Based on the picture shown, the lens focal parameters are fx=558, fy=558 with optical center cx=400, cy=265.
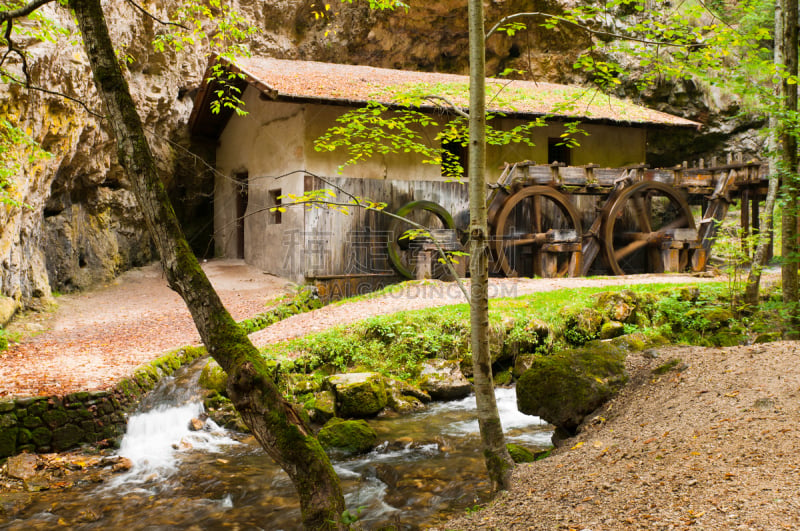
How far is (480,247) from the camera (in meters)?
3.73

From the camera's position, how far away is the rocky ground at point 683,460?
2725 mm

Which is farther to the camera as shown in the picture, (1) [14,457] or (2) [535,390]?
(1) [14,457]

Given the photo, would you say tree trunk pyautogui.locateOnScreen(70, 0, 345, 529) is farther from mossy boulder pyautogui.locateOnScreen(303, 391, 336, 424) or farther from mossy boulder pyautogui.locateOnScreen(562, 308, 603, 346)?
mossy boulder pyautogui.locateOnScreen(562, 308, 603, 346)

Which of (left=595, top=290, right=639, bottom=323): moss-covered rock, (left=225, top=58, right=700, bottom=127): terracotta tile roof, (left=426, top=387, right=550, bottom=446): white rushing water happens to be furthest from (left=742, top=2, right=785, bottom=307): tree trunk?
(left=426, top=387, right=550, bottom=446): white rushing water

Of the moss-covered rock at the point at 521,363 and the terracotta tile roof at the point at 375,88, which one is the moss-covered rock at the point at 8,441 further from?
the terracotta tile roof at the point at 375,88

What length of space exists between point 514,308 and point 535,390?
12.9 ft

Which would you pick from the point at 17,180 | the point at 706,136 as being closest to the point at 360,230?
the point at 17,180

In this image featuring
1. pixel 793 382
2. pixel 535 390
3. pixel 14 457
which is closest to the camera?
pixel 793 382

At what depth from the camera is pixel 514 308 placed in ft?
28.1

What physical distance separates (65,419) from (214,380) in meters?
1.65

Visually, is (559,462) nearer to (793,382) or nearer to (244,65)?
(793,382)

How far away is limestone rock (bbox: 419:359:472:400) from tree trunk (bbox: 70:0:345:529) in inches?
154

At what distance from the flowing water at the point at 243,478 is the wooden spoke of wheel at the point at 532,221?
6364 millimetres

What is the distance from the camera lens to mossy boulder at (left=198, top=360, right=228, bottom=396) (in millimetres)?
6688
